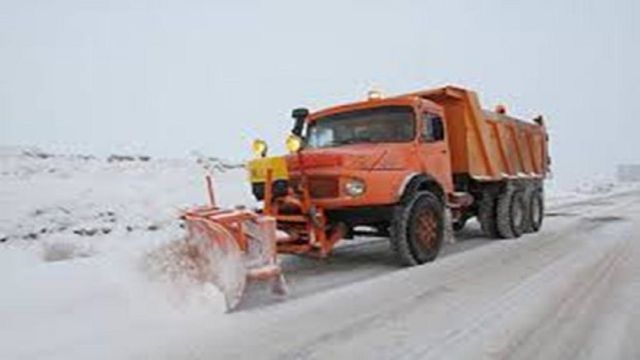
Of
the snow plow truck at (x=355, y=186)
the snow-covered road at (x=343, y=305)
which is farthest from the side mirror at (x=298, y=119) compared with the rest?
the snow-covered road at (x=343, y=305)

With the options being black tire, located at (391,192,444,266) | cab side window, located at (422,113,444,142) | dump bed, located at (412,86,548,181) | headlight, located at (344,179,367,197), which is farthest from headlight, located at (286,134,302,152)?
dump bed, located at (412,86,548,181)

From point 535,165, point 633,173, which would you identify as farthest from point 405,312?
point 633,173

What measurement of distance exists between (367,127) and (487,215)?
361cm

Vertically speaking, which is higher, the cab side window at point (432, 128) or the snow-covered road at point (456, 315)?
the cab side window at point (432, 128)

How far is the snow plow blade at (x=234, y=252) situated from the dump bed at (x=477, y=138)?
15.5 feet

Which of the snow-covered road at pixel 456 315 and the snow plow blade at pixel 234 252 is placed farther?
the snow plow blade at pixel 234 252

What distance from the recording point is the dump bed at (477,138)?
400 inches

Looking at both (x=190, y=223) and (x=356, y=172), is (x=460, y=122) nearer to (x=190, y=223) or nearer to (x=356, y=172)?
(x=356, y=172)

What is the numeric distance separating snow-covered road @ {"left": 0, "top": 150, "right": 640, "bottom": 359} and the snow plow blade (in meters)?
0.20

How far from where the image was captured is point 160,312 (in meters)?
5.43

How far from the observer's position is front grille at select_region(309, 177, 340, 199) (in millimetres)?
7309

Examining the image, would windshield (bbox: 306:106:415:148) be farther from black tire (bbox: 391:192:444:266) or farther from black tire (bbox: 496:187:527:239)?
black tire (bbox: 496:187:527:239)

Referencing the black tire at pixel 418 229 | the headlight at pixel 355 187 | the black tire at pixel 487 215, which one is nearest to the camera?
the headlight at pixel 355 187

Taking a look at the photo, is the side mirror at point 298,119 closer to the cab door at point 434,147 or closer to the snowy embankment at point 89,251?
the cab door at point 434,147
